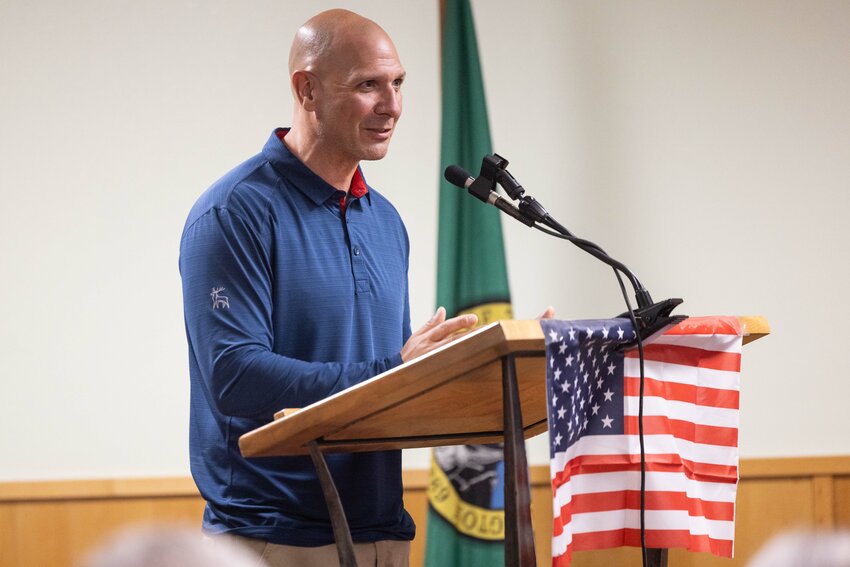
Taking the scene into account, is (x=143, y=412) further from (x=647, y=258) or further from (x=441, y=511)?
(x=647, y=258)

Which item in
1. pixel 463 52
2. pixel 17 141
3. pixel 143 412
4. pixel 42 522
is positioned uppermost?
pixel 463 52

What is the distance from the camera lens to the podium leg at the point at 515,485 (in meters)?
1.35

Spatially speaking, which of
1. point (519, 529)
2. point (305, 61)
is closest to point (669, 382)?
point (519, 529)

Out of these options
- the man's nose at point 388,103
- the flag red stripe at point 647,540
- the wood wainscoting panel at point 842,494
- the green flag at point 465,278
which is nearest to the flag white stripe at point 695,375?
the flag red stripe at point 647,540

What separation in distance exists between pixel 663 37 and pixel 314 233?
2.31 m

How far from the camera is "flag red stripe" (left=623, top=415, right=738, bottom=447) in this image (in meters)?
1.53

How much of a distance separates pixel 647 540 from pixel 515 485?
0.95 ft

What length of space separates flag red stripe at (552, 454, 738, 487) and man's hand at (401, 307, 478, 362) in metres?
0.26

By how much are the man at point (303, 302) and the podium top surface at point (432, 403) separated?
0.15 m

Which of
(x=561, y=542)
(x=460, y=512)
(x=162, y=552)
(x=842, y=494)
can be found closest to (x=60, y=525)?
(x=460, y=512)

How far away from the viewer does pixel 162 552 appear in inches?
25.5

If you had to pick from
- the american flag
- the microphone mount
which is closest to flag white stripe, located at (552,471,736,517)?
the american flag

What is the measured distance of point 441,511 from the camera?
3.38 m

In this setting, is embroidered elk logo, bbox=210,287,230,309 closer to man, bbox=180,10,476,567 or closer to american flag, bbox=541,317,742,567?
man, bbox=180,10,476,567
